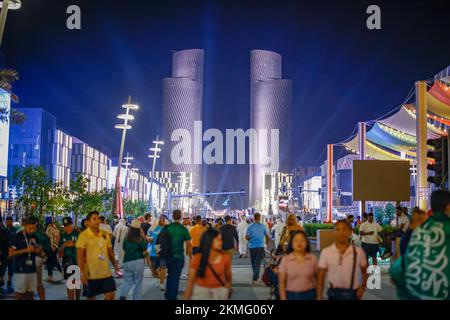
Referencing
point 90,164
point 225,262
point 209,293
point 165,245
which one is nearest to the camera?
point 209,293

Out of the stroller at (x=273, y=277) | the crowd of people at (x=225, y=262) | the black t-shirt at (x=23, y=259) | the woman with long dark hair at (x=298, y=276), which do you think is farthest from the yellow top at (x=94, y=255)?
the woman with long dark hair at (x=298, y=276)

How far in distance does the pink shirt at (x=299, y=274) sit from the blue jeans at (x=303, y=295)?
3 centimetres

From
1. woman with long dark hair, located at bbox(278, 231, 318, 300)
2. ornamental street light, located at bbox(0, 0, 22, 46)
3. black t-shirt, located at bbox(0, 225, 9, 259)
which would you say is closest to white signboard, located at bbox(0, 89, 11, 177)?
ornamental street light, located at bbox(0, 0, 22, 46)

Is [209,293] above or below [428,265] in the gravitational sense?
below

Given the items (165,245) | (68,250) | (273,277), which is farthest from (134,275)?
(68,250)

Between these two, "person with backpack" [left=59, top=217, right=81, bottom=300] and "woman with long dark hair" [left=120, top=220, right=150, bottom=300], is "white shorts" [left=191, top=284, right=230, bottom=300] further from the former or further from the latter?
"person with backpack" [left=59, top=217, right=81, bottom=300]


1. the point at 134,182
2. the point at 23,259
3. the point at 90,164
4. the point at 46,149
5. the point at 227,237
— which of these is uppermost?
the point at 46,149

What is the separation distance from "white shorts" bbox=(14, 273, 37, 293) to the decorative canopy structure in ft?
125

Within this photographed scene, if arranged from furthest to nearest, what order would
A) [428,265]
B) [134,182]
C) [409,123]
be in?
[134,182], [409,123], [428,265]

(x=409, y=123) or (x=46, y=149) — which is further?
(x=46, y=149)

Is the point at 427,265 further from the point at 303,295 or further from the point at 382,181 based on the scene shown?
the point at 382,181

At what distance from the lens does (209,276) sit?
7395 mm

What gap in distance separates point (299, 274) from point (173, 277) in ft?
14.7

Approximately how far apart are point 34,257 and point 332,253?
5.48 metres
